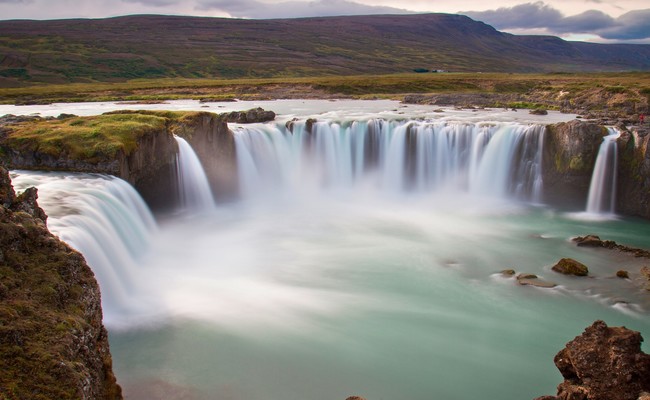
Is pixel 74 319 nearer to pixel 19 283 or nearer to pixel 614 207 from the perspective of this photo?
pixel 19 283

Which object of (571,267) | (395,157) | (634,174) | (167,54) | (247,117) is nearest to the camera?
(571,267)

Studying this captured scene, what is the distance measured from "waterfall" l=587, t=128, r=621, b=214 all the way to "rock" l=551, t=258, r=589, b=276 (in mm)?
10015

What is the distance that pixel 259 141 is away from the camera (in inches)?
1230

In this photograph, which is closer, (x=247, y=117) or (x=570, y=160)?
(x=570, y=160)

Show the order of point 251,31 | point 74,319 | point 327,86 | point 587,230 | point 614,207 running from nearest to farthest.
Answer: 1. point 74,319
2. point 587,230
3. point 614,207
4. point 327,86
5. point 251,31

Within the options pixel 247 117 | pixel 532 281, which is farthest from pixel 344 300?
pixel 247 117

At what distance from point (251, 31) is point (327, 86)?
134m

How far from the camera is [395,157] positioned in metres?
33.0

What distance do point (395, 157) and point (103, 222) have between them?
66.5ft

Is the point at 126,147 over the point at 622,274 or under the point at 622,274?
over

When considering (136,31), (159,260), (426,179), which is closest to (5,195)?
(159,260)

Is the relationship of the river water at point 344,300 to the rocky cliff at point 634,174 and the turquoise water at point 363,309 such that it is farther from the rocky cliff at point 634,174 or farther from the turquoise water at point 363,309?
the rocky cliff at point 634,174

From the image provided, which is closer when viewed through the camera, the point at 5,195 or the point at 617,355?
the point at 617,355

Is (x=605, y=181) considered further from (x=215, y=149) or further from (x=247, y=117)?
(x=247, y=117)
